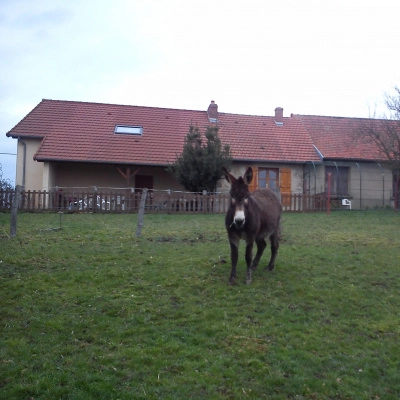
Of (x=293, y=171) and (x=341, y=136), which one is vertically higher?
(x=341, y=136)

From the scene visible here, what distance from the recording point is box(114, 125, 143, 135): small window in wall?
A: 28.2m

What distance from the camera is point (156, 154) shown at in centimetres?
2645

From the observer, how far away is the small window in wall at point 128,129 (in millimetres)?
28172

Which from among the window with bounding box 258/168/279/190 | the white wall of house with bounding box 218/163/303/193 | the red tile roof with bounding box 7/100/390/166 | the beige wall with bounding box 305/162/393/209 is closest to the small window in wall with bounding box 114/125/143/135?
the red tile roof with bounding box 7/100/390/166

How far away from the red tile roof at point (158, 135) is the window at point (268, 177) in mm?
815

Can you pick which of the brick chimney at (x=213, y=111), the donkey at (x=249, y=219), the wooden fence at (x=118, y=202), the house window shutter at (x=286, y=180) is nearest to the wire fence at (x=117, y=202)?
the wooden fence at (x=118, y=202)

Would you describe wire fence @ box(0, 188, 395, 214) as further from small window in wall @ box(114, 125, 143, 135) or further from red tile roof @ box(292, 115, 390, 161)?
red tile roof @ box(292, 115, 390, 161)

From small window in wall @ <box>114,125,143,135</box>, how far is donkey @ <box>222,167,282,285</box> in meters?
19.1

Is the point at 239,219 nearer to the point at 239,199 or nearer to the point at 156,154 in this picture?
the point at 239,199

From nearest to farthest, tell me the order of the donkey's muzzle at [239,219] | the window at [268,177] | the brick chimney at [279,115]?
the donkey's muzzle at [239,219] → the window at [268,177] → the brick chimney at [279,115]

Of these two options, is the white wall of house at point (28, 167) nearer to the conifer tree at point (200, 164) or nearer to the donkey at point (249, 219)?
the conifer tree at point (200, 164)

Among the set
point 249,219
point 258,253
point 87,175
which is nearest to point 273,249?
point 258,253

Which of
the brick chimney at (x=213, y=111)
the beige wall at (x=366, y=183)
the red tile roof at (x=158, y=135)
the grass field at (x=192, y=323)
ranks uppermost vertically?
the brick chimney at (x=213, y=111)

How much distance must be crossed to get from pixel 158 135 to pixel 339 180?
1043cm
